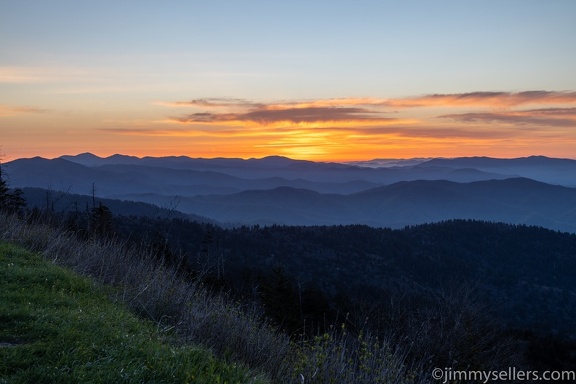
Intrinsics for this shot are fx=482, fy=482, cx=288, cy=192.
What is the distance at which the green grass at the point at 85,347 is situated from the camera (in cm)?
445

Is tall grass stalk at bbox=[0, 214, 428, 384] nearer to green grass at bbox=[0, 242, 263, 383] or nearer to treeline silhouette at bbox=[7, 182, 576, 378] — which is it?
green grass at bbox=[0, 242, 263, 383]

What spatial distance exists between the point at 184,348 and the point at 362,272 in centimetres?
11551

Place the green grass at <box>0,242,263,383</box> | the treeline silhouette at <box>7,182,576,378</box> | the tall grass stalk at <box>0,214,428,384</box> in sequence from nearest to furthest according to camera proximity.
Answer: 1. the green grass at <box>0,242,263,383</box>
2. the tall grass stalk at <box>0,214,428,384</box>
3. the treeline silhouette at <box>7,182,576,378</box>

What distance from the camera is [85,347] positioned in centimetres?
496

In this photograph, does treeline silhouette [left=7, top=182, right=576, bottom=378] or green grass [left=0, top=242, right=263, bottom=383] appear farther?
treeline silhouette [left=7, top=182, right=576, bottom=378]

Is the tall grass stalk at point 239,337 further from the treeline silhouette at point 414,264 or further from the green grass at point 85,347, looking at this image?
the treeline silhouette at point 414,264

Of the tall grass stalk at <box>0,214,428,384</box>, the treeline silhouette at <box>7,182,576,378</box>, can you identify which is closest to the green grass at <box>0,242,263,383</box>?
the tall grass stalk at <box>0,214,428,384</box>

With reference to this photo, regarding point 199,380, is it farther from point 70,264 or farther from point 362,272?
point 362,272

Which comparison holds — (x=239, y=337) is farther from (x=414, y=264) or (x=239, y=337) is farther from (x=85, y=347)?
(x=414, y=264)

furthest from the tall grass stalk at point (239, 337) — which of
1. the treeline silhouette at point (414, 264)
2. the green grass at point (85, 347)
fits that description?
the treeline silhouette at point (414, 264)

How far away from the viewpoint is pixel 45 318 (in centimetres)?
568

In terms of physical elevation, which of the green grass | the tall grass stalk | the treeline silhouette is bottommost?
the treeline silhouette

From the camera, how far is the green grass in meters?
4.45

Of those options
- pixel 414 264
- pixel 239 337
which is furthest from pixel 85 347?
pixel 414 264
